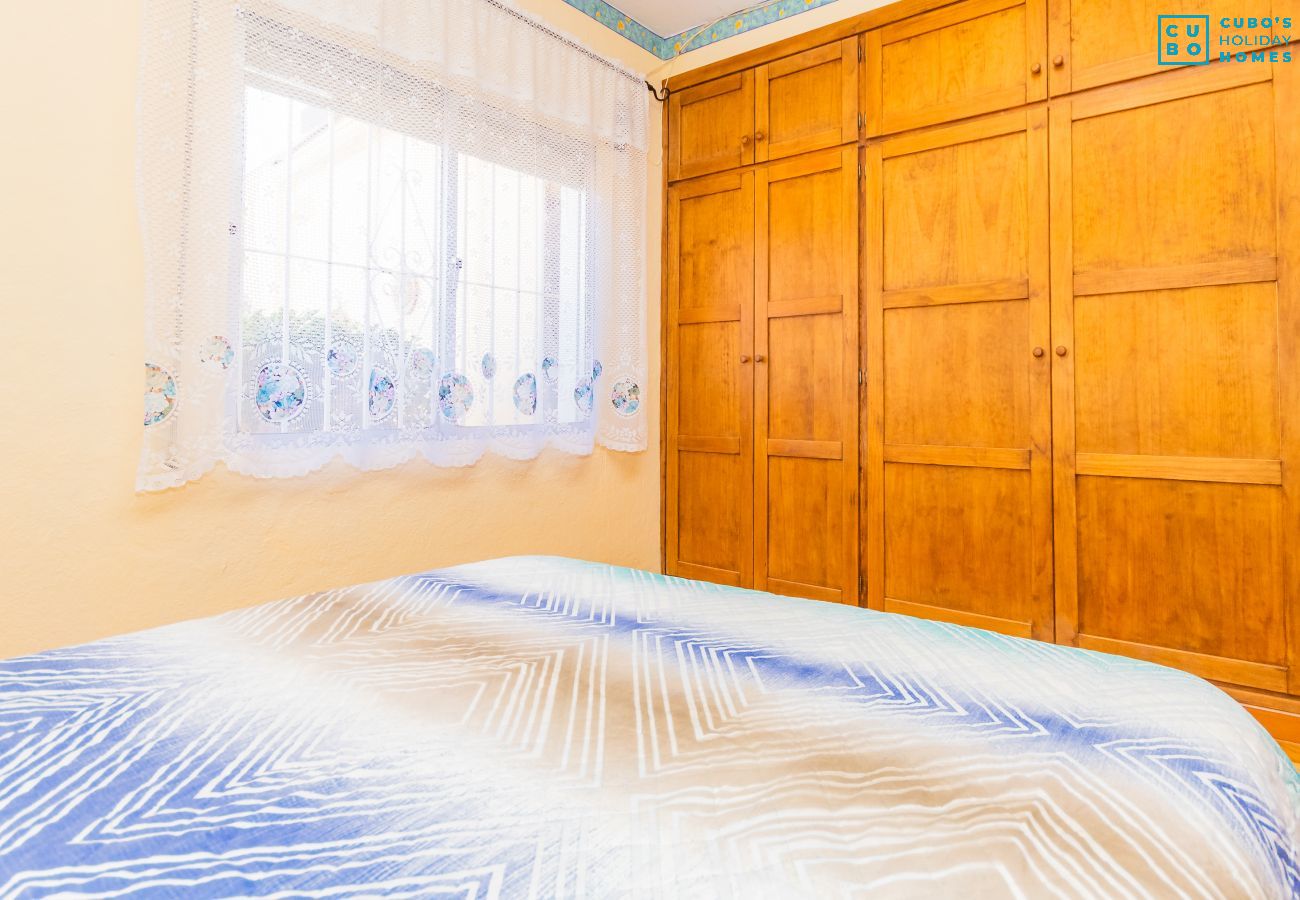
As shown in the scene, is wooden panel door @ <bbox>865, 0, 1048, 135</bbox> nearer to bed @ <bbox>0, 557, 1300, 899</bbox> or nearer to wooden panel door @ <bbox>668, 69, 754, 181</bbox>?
wooden panel door @ <bbox>668, 69, 754, 181</bbox>

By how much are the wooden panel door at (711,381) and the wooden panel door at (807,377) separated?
65mm

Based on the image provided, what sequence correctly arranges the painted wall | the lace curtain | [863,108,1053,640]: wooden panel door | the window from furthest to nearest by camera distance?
[863,108,1053,640]: wooden panel door
the window
the lace curtain
the painted wall

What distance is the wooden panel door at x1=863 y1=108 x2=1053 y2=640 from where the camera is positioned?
89.7 inches

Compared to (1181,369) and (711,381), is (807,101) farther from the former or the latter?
(1181,369)

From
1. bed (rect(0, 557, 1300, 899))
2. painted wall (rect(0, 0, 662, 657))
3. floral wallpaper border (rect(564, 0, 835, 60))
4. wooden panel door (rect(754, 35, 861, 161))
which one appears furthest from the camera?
floral wallpaper border (rect(564, 0, 835, 60))

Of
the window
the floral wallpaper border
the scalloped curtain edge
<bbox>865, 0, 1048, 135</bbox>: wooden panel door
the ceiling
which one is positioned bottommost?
the scalloped curtain edge

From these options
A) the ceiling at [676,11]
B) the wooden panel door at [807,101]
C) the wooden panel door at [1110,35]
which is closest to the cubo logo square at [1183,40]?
the wooden panel door at [1110,35]

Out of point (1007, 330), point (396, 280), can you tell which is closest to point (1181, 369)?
point (1007, 330)

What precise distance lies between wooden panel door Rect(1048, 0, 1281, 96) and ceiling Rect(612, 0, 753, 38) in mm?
1311

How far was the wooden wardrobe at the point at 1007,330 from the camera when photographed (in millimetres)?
1956

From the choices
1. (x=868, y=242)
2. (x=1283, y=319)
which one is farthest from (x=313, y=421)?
(x=1283, y=319)

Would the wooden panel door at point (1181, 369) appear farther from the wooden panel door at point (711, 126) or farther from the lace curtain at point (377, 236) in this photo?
the lace curtain at point (377, 236)

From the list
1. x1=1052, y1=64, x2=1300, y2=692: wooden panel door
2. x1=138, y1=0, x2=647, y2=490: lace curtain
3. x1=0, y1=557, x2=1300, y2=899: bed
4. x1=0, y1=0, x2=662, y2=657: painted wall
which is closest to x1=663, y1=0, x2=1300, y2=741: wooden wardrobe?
x1=1052, y1=64, x2=1300, y2=692: wooden panel door

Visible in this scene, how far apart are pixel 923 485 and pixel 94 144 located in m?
2.64
